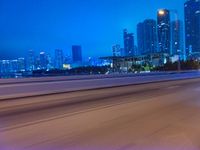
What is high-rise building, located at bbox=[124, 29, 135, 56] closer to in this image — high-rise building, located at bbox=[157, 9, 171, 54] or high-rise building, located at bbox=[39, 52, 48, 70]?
high-rise building, located at bbox=[157, 9, 171, 54]

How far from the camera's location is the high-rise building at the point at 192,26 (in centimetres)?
13250

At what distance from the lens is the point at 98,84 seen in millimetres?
27875

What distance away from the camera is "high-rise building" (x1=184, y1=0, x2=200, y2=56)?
132 metres

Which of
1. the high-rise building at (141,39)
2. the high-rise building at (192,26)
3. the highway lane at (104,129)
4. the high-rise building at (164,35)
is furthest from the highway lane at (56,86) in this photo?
the high-rise building at (192,26)

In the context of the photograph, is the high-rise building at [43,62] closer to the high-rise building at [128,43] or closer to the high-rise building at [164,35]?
the high-rise building at [164,35]

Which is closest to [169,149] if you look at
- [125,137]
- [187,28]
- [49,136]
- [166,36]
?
[125,137]

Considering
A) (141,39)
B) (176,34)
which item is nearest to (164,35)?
(176,34)

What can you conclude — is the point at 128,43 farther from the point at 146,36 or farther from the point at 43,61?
the point at 43,61

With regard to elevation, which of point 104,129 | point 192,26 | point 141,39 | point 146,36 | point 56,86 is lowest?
point 104,129

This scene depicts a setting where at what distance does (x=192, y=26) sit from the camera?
468 ft

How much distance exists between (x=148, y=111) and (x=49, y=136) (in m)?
5.65

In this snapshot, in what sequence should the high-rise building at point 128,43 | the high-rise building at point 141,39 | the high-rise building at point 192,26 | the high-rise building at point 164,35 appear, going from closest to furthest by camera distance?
the high-rise building at point 164,35 < the high-rise building at point 128,43 < the high-rise building at point 192,26 < the high-rise building at point 141,39

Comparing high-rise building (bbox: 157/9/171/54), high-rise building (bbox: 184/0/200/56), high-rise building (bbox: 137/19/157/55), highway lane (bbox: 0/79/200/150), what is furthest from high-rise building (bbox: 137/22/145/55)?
highway lane (bbox: 0/79/200/150)

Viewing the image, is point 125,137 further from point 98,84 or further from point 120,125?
point 98,84
